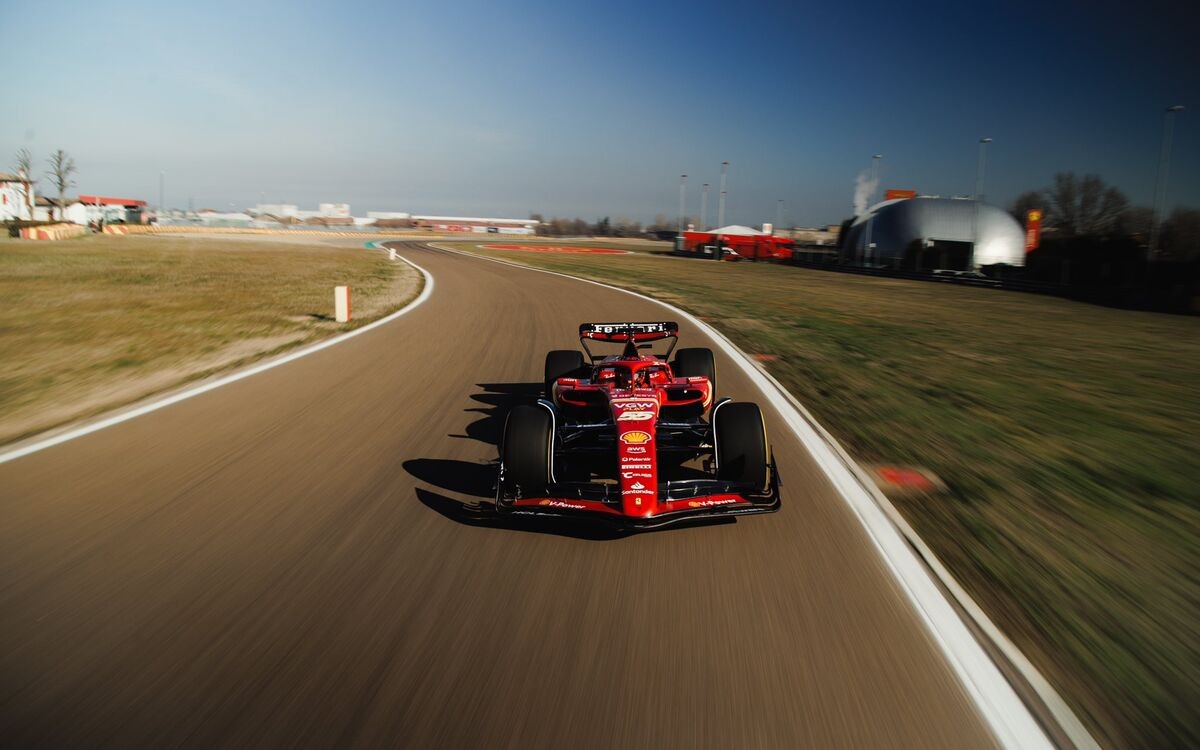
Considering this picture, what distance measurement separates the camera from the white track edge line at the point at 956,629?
Result: 10.4ft

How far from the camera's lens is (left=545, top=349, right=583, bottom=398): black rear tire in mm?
8477

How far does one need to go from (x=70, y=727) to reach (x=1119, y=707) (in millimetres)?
4143

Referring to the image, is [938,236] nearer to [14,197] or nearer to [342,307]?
[342,307]

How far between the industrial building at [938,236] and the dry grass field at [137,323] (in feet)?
131

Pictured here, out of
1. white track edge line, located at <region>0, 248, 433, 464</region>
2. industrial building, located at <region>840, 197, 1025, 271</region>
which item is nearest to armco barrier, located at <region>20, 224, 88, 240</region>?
white track edge line, located at <region>0, 248, 433, 464</region>

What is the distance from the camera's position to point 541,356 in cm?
1292

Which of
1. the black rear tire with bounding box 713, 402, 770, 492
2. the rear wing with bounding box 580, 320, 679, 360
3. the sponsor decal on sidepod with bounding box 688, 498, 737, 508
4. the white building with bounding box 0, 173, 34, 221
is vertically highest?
the white building with bounding box 0, 173, 34, 221

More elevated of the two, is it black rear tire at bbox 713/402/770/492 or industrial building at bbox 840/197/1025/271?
industrial building at bbox 840/197/1025/271

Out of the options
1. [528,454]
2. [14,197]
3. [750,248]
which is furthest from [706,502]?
[14,197]

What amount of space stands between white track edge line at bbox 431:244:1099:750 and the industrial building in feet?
181

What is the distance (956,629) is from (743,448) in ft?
6.72

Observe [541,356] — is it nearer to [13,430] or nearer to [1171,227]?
[13,430]

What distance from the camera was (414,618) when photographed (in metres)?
3.96

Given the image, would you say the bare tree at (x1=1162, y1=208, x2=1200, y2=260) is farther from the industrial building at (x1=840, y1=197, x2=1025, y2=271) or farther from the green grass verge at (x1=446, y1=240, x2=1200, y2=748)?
the green grass verge at (x1=446, y1=240, x2=1200, y2=748)
